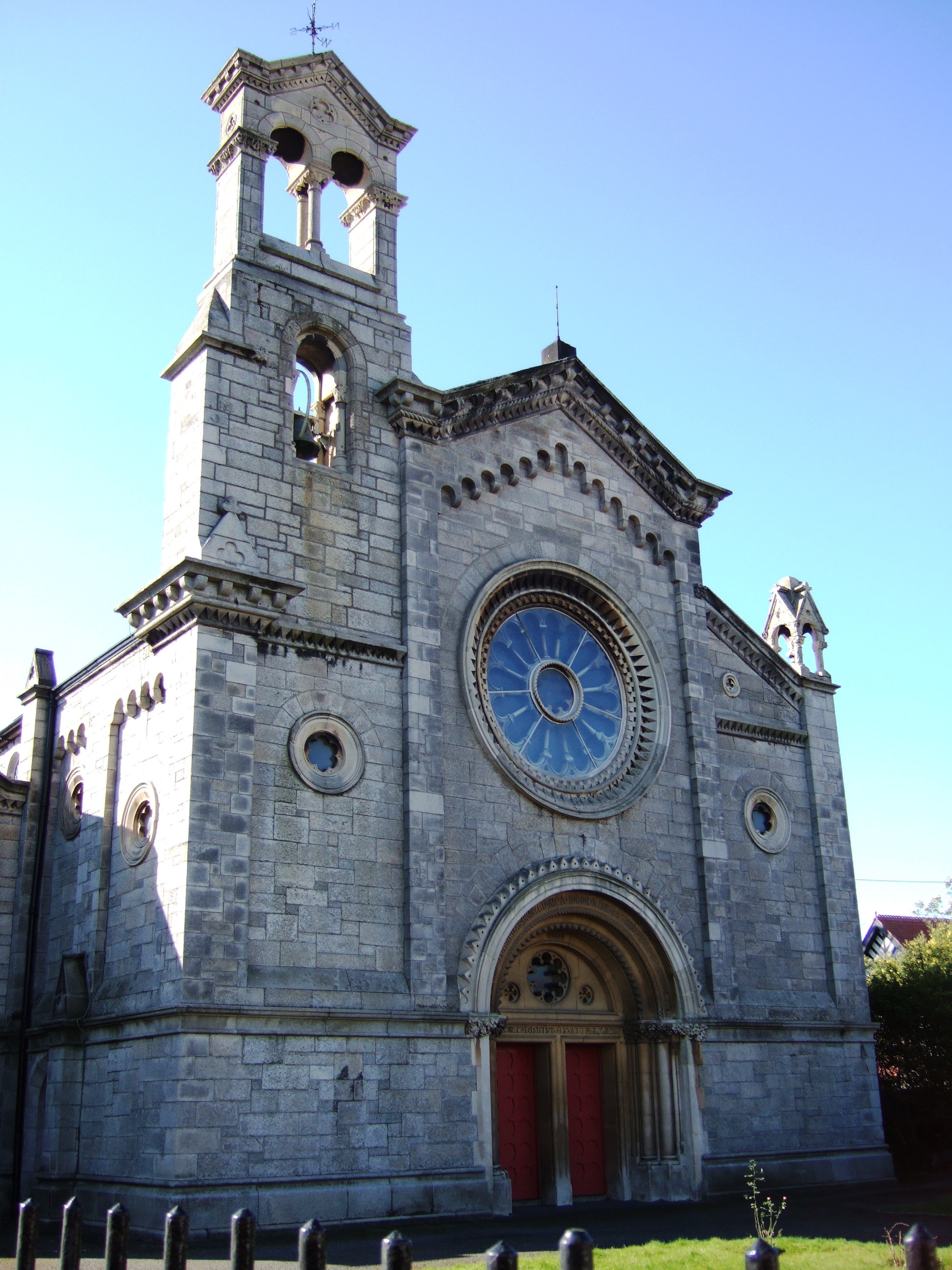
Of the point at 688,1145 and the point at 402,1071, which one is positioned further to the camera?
the point at 688,1145

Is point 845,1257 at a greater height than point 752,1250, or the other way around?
point 752,1250

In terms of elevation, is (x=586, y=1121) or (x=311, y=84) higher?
(x=311, y=84)

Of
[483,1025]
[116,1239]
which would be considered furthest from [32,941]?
[116,1239]

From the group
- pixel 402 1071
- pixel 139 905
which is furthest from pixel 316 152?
pixel 402 1071

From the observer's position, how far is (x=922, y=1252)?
263 inches

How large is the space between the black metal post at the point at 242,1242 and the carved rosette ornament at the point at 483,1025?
29.3ft

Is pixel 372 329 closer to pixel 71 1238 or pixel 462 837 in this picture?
pixel 462 837

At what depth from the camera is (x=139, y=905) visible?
16266 millimetres

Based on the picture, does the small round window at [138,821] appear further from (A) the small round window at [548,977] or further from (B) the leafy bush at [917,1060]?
(B) the leafy bush at [917,1060]

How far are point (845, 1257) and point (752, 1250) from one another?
6.55 meters

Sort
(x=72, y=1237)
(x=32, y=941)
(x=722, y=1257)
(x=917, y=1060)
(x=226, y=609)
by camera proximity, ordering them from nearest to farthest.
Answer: (x=72, y=1237), (x=722, y=1257), (x=226, y=609), (x=32, y=941), (x=917, y=1060)

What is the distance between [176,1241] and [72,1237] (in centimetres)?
121

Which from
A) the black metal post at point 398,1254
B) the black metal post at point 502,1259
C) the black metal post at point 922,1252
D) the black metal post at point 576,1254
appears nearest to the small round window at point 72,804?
the black metal post at point 398,1254

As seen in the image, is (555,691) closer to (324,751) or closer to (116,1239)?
(324,751)
